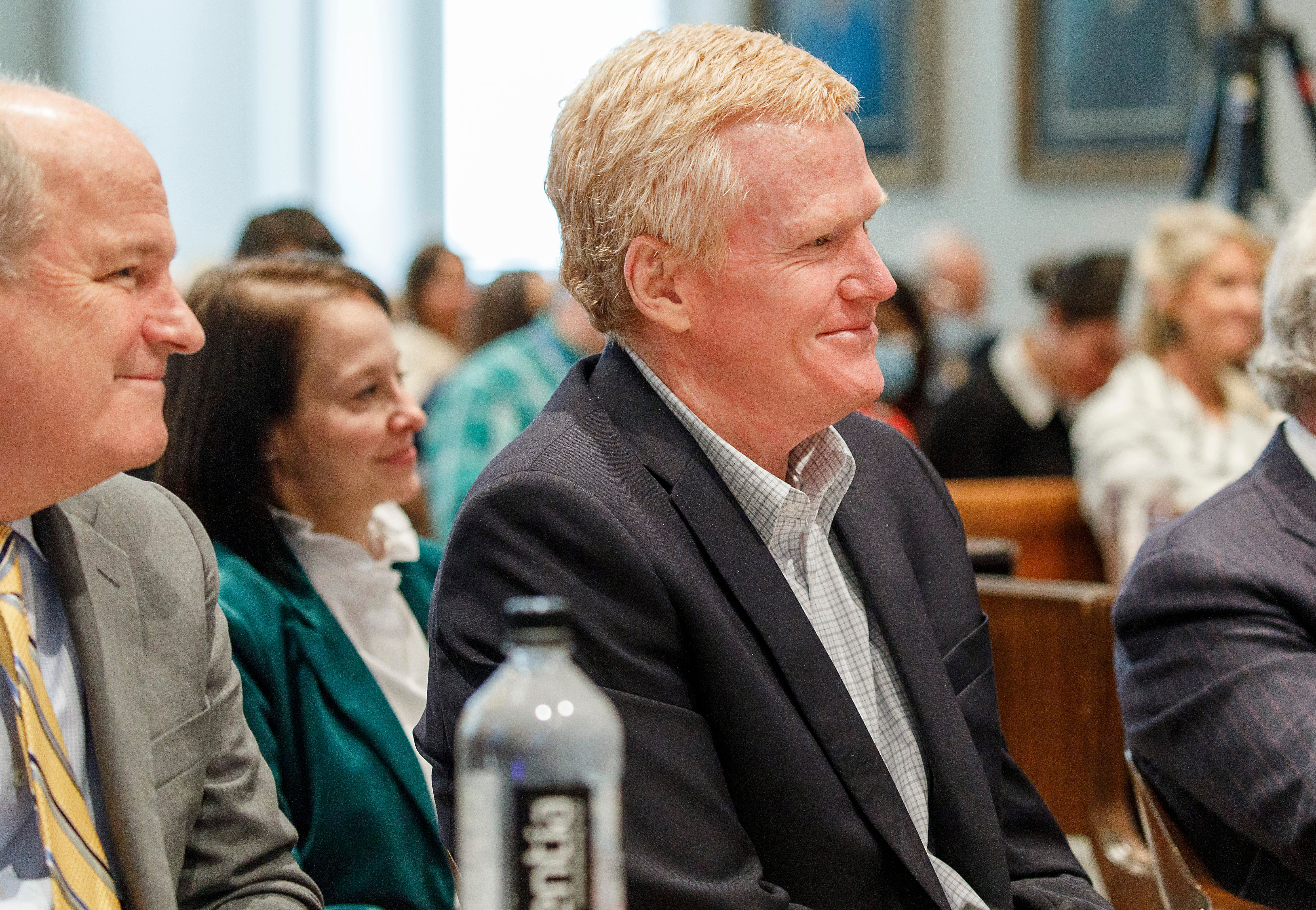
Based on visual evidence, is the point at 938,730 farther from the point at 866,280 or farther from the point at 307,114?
the point at 307,114

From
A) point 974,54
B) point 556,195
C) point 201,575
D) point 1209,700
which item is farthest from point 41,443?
point 974,54

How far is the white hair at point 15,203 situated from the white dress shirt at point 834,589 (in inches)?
23.8

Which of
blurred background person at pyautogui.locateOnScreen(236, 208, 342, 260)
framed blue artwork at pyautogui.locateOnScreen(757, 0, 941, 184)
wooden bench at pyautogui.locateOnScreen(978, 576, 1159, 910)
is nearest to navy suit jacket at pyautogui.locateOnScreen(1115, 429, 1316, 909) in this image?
wooden bench at pyautogui.locateOnScreen(978, 576, 1159, 910)

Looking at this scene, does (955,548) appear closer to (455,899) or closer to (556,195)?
(556,195)

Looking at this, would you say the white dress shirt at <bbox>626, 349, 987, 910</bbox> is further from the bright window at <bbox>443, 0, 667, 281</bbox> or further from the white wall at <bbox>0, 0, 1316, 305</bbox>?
the bright window at <bbox>443, 0, 667, 281</bbox>

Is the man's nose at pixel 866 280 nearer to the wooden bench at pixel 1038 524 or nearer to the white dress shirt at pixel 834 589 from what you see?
the white dress shirt at pixel 834 589

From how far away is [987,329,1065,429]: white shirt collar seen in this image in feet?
14.8

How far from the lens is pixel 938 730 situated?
1.39 meters

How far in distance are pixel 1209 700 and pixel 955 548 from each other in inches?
14.4

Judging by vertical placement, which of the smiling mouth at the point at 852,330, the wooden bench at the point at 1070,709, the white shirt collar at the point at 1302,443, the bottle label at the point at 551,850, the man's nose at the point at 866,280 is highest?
the man's nose at the point at 866,280

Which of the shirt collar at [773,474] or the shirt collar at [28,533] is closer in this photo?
the shirt collar at [28,533]

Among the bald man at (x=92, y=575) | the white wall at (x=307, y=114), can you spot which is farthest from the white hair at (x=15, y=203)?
the white wall at (x=307, y=114)

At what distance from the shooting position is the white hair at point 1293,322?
67.7 inches

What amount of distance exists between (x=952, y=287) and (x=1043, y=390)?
260 centimetres
